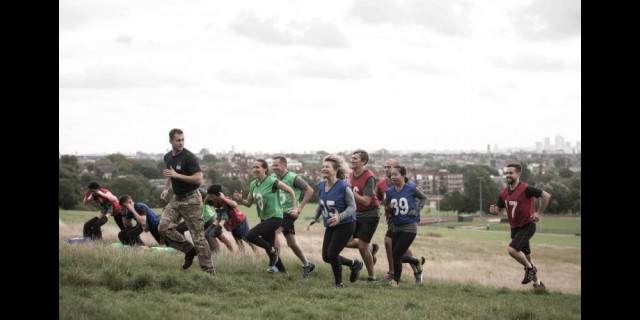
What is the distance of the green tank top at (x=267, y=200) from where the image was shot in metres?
12.0

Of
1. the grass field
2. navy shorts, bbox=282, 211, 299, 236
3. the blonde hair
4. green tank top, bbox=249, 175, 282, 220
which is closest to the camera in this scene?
the grass field

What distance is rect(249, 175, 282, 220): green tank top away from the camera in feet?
39.5

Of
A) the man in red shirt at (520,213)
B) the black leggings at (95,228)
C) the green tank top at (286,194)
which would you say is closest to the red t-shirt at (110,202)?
the black leggings at (95,228)

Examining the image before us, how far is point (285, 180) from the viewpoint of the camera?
13.1m

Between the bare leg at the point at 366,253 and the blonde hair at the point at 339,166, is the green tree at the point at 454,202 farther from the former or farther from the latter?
the blonde hair at the point at 339,166

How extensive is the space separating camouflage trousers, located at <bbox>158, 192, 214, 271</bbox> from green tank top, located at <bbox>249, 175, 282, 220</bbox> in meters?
1.52

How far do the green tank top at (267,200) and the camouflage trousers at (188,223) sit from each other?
5.00ft

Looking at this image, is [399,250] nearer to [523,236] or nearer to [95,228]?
[523,236]

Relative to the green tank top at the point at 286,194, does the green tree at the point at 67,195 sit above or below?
below

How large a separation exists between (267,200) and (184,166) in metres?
1.97

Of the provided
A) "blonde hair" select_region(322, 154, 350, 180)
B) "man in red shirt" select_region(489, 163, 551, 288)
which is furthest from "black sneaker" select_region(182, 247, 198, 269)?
"man in red shirt" select_region(489, 163, 551, 288)

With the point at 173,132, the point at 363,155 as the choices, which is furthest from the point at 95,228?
the point at 363,155

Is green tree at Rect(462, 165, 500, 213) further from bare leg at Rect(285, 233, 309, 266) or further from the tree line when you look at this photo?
bare leg at Rect(285, 233, 309, 266)
